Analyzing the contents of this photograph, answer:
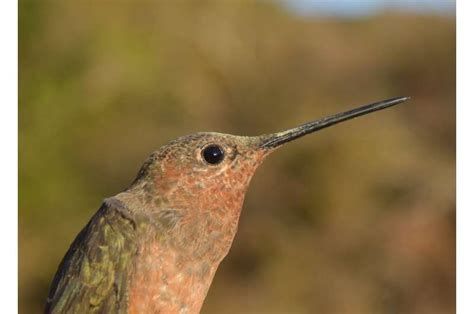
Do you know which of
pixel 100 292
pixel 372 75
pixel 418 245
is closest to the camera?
pixel 100 292

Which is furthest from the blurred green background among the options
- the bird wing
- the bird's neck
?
the bird's neck

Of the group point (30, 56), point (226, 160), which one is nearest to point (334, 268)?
point (30, 56)

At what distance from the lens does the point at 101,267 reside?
2.04 meters

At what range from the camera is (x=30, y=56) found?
6.69 m

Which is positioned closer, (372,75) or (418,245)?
(418,245)

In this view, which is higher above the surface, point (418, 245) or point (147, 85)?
point (147, 85)

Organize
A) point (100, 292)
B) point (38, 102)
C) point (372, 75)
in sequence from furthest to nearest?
point (372, 75) → point (38, 102) → point (100, 292)

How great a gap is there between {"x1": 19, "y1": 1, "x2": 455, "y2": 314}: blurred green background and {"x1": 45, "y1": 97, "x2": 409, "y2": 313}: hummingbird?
14.8ft

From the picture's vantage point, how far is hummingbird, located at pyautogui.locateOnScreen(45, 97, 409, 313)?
6.45 feet
